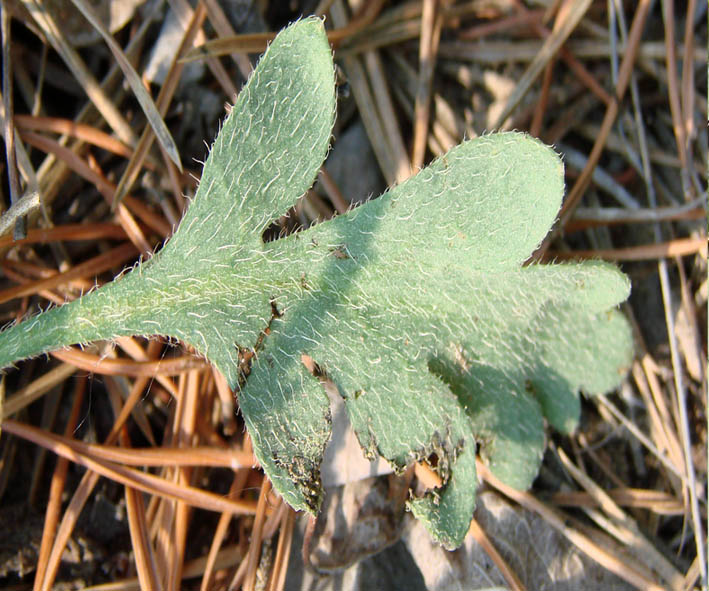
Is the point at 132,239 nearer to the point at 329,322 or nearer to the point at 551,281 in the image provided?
the point at 329,322

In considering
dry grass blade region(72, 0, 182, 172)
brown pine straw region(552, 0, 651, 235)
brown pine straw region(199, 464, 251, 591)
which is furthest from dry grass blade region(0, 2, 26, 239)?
brown pine straw region(552, 0, 651, 235)

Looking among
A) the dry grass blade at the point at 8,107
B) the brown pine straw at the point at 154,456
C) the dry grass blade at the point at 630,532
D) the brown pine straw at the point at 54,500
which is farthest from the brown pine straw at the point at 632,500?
the dry grass blade at the point at 8,107

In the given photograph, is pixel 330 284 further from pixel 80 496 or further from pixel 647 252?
pixel 647 252

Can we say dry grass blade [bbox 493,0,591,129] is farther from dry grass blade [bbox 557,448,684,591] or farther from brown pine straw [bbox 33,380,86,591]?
brown pine straw [bbox 33,380,86,591]

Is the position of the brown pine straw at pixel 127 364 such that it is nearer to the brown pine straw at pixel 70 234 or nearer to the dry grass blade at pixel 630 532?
the brown pine straw at pixel 70 234

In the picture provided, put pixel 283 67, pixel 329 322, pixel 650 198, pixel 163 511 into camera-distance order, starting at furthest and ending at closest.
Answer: pixel 650 198 < pixel 163 511 < pixel 329 322 < pixel 283 67

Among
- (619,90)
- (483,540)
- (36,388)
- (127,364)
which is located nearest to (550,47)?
(619,90)

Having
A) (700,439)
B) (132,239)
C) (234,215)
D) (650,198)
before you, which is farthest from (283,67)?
(700,439)

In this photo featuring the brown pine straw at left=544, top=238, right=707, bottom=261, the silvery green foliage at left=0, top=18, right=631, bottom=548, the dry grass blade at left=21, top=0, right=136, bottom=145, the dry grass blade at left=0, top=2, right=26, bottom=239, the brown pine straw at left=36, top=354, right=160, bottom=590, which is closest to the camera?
the silvery green foliage at left=0, top=18, right=631, bottom=548
